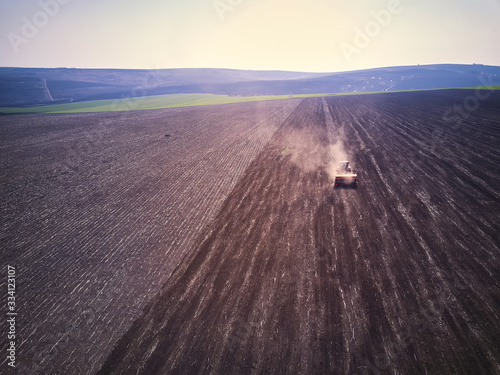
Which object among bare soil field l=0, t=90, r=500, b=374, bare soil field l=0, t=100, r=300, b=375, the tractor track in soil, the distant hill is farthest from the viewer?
the distant hill

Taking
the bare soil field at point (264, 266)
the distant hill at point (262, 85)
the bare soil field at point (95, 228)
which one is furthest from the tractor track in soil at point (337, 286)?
the distant hill at point (262, 85)

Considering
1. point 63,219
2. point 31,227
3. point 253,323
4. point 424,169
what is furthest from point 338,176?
point 31,227

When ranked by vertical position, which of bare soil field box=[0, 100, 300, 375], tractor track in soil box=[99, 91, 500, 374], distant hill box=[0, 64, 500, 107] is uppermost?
distant hill box=[0, 64, 500, 107]

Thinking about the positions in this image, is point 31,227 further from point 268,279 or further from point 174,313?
point 268,279

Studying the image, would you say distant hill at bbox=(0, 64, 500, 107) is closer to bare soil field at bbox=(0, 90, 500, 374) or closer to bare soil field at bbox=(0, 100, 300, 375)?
bare soil field at bbox=(0, 100, 300, 375)

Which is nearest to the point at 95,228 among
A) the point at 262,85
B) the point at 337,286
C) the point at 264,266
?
the point at 264,266

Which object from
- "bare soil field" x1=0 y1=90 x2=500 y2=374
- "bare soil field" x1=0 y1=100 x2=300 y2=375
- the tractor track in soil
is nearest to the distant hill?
"bare soil field" x1=0 y1=100 x2=300 y2=375
